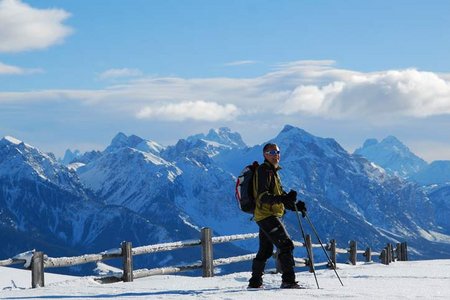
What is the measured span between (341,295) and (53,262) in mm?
5923

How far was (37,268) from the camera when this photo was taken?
14367 mm

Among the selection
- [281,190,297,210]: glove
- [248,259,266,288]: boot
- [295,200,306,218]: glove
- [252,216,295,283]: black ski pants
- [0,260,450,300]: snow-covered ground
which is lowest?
[0,260,450,300]: snow-covered ground

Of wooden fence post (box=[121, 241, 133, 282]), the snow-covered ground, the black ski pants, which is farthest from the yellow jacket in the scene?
wooden fence post (box=[121, 241, 133, 282])

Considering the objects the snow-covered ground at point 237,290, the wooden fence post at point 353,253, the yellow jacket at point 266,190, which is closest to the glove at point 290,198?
the yellow jacket at point 266,190

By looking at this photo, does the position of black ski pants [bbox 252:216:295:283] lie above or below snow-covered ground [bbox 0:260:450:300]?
above

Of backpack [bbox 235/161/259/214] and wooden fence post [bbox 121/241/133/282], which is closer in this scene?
backpack [bbox 235/161/259/214]

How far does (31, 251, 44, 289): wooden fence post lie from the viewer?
47.1 ft

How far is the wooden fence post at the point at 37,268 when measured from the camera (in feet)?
47.1

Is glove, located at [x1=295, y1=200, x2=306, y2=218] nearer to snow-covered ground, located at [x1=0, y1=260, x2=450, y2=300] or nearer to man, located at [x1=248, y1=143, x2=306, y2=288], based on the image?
man, located at [x1=248, y1=143, x2=306, y2=288]

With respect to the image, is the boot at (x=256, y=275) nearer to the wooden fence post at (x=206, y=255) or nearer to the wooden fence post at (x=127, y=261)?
the wooden fence post at (x=127, y=261)

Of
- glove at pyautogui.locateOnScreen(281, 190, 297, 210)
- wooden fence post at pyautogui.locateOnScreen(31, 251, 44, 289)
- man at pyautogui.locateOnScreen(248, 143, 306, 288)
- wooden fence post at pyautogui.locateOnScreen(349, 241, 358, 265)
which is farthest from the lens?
wooden fence post at pyautogui.locateOnScreen(349, 241, 358, 265)

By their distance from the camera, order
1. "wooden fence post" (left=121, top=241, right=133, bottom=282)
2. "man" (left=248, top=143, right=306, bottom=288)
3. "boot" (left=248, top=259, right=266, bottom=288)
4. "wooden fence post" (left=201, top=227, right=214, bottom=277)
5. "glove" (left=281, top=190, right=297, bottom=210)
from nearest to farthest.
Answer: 1. "glove" (left=281, top=190, right=297, bottom=210)
2. "man" (left=248, top=143, right=306, bottom=288)
3. "boot" (left=248, top=259, right=266, bottom=288)
4. "wooden fence post" (left=121, top=241, right=133, bottom=282)
5. "wooden fence post" (left=201, top=227, right=214, bottom=277)

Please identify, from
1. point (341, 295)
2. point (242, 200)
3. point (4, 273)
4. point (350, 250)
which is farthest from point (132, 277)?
point (4, 273)

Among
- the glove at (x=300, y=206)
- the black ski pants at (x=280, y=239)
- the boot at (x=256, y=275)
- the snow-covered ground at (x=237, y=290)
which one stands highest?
the glove at (x=300, y=206)
